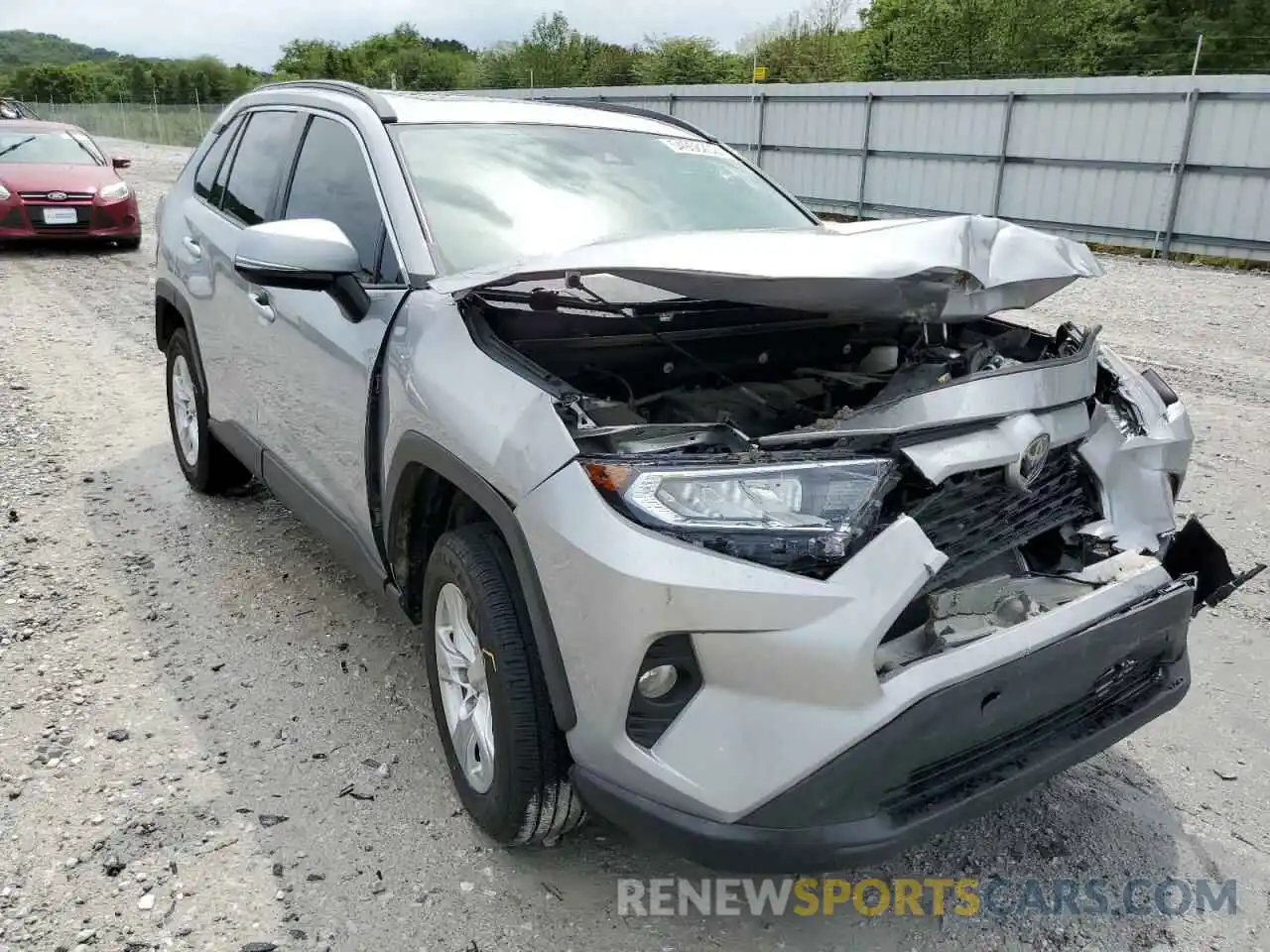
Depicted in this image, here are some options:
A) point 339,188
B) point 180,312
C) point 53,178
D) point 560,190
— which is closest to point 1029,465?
point 560,190

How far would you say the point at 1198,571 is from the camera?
2.56m

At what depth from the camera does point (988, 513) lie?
7.58 ft

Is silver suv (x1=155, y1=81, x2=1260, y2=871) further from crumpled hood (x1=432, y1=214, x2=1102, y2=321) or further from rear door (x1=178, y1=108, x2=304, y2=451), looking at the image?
rear door (x1=178, y1=108, x2=304, y2=451)

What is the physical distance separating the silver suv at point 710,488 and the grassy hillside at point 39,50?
158 metres

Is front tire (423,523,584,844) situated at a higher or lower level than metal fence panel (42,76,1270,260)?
lower

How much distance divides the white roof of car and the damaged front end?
38.9 inches

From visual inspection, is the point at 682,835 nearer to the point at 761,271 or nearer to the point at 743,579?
the point at 743,579

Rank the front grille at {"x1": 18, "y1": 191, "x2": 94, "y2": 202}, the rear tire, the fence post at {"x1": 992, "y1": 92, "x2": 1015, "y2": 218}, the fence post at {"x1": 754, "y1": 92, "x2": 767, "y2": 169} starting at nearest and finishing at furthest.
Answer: the rear tire < the front grille at {"x1": 18, "y1": 191, "x2": 94, "y2": 202} < the fence post at {"x1": 992, "y1": 92, "x2": 1015, "y2": 218} < the fence post at {"x1": 754, "y1": 92, "x2": 767, "y2": 169}

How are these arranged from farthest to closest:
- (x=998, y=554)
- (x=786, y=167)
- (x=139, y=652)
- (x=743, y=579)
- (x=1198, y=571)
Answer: (x=786, y=167), (x=139, y=652), (x=1198, y=571), (x=998, y=554), (x=743, y=579)

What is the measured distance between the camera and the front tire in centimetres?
223

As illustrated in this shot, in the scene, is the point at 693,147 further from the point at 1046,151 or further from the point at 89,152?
the point at 1046,151

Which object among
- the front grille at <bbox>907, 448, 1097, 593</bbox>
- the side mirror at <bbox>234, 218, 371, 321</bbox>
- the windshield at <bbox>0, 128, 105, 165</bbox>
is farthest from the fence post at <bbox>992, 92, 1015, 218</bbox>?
the side mirror at <bbox>234, 218, 371, 321</bbox>

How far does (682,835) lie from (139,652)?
2.35 metres

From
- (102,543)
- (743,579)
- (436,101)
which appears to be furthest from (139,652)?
(743,579)
